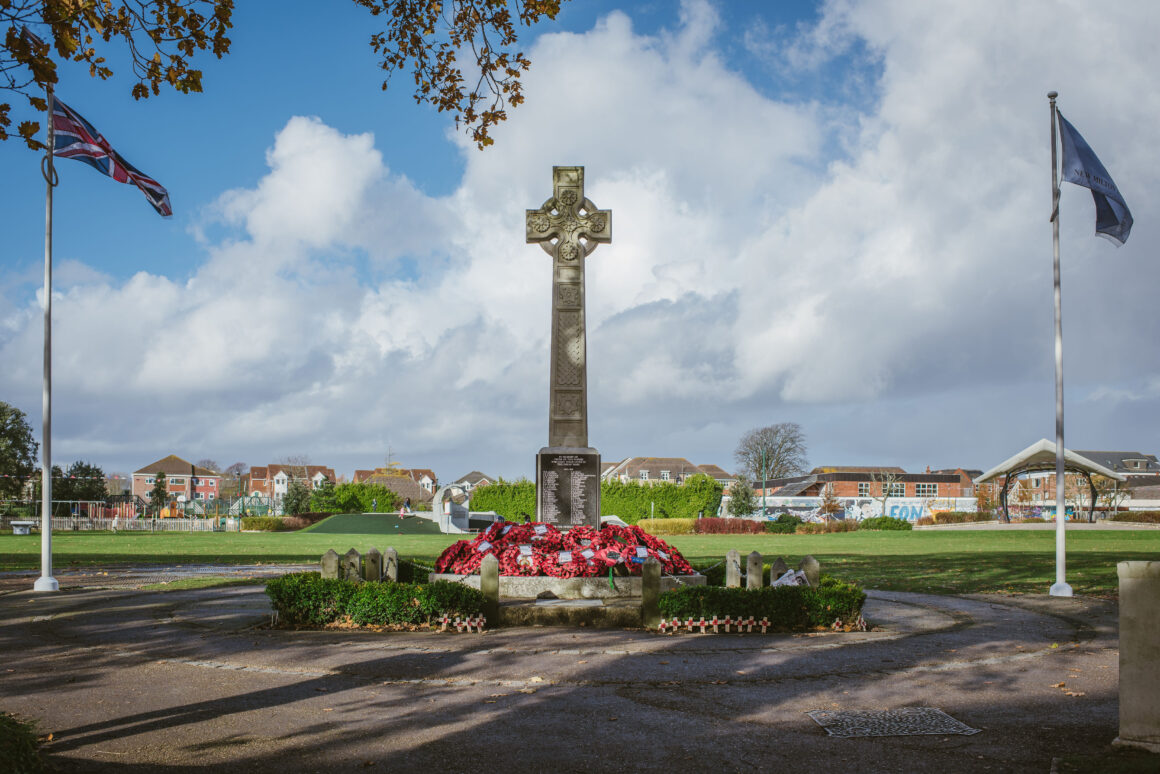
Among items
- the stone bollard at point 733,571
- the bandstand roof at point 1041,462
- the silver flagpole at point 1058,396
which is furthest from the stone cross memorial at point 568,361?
the bandstand roof at point 1041,462

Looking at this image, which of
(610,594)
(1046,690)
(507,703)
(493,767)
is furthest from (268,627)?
(1046,690)

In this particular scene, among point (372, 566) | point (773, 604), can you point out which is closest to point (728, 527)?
point (372, 566)

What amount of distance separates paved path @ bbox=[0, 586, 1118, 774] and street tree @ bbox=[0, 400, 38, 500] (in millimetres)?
60822

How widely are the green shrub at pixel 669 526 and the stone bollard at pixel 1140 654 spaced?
45.3 metres

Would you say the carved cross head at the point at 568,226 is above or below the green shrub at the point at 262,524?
above

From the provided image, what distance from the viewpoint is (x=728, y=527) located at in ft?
169

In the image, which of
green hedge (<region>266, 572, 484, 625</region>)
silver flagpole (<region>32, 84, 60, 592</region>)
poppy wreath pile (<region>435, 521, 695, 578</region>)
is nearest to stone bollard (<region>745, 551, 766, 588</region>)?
poppy wreath pile (<region>435, 521, 695, 578</region>)

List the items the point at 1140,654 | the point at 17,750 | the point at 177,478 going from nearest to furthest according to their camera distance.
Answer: the point at 17,750, the point at 1140,654, the point at 177,478

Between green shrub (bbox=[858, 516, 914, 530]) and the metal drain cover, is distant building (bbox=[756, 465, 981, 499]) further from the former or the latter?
the metal drain cover

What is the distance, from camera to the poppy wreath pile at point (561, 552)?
12500 mm

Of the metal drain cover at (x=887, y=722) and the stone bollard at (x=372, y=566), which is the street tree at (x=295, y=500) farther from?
the metal drain cover at (x=887, y=722)

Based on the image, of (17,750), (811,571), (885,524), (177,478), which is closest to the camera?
(17,750)

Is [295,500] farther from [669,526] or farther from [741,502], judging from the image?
[741,502]

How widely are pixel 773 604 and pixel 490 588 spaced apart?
3532 mm
